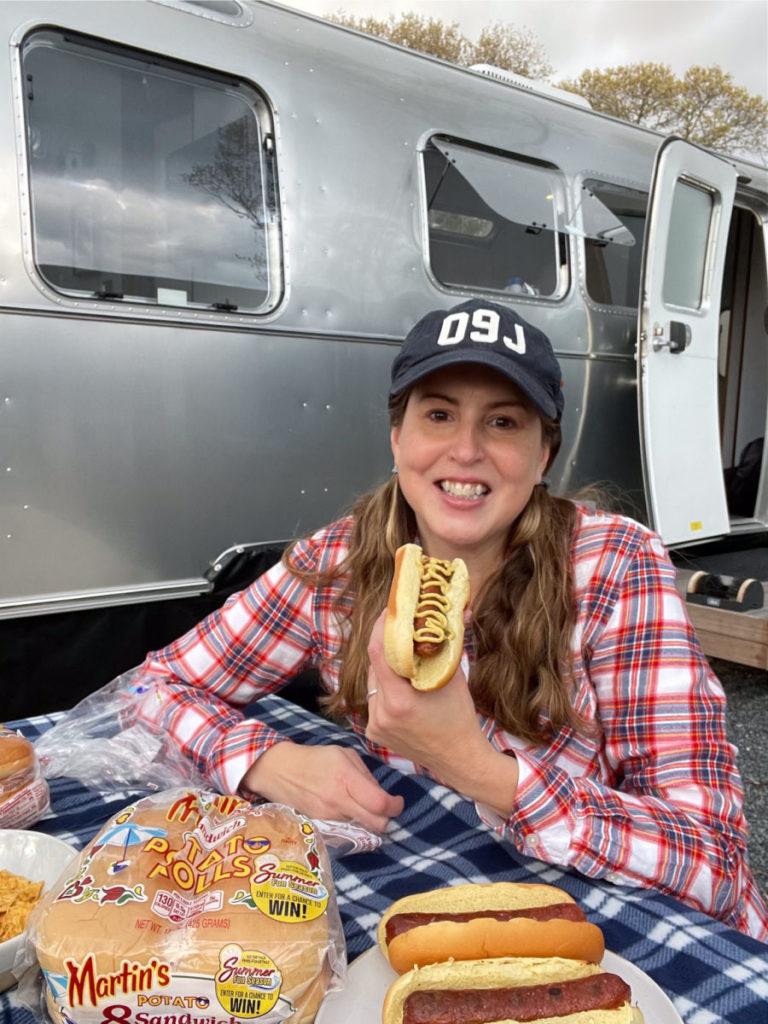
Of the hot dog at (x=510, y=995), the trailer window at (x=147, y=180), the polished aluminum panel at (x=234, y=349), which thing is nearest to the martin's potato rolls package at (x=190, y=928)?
the hot dog at (x=510, y=995)

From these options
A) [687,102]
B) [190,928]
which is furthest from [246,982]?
[687,102]

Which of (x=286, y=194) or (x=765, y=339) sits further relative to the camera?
(x=765, y=339)

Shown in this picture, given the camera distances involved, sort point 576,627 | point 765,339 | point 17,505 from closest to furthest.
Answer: point 576,627 → point 17,505 → point 765,339

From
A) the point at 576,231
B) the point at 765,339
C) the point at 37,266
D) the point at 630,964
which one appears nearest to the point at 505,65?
the point at 765,339

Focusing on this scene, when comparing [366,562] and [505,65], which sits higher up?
[505,65]

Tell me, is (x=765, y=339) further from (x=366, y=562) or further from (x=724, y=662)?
(x=366, y=562)

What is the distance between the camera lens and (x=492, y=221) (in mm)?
4602

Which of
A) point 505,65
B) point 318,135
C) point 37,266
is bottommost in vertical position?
point 37,266

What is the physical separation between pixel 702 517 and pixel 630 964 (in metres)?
5.02

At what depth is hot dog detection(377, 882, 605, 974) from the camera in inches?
34.4

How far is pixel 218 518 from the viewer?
11.8 ft

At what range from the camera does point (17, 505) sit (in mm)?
3125

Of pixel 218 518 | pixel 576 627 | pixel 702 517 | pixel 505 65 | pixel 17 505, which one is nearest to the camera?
pixel 576 627

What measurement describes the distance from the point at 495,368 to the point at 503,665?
58 centimetres
